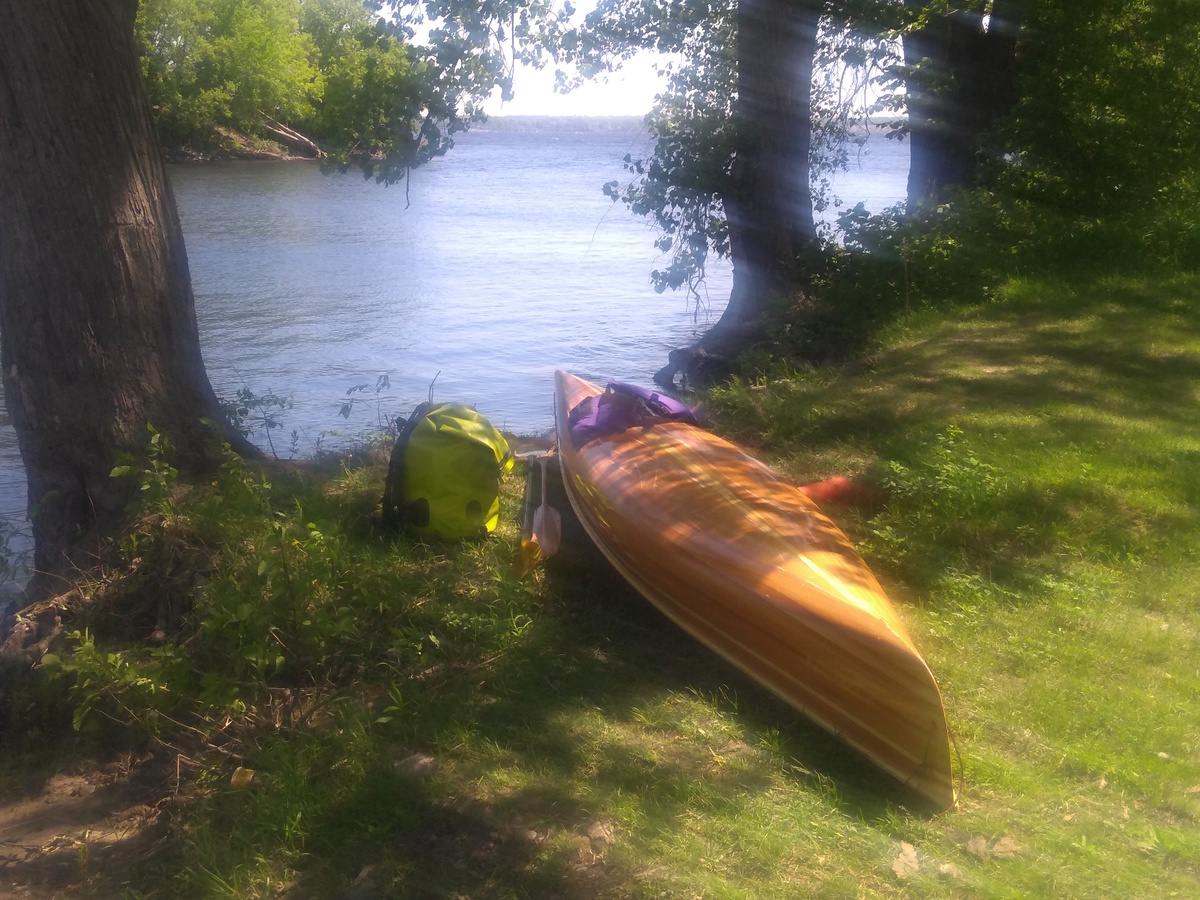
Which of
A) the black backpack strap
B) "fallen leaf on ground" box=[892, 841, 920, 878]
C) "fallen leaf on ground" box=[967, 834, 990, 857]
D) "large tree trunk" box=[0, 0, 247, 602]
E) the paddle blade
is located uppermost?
"large tree trunk" box=[0, 0, 247, 602]

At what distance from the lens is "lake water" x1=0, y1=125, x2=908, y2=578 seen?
34.1 ft

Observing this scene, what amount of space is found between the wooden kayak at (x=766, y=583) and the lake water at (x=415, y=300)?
229 cm

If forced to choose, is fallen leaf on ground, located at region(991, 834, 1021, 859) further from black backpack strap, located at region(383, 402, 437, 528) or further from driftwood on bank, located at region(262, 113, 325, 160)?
driftwood on bank, located at region(262, 113, 325, 160)

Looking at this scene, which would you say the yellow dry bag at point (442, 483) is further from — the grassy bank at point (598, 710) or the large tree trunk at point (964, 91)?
the large tree trunk at point (964, 91)

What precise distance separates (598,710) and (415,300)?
12229mm

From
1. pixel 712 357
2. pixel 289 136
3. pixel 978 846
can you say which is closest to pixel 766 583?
pixel 978 846

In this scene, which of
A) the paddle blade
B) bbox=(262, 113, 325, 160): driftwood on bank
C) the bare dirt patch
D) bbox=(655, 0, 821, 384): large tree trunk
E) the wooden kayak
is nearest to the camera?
the bare dirt patch

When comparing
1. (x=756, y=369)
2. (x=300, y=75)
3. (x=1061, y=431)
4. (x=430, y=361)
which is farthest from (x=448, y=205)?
(x=1061, y=431)

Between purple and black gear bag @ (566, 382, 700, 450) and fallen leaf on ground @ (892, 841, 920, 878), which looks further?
purple and black gear bag @ (566, 382, 700, 450)

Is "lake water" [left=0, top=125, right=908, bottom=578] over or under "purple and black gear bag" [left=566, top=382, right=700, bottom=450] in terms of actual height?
under

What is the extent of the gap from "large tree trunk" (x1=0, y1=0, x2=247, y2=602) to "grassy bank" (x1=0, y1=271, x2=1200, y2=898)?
16.5 inches

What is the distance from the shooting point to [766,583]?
3.79 meters

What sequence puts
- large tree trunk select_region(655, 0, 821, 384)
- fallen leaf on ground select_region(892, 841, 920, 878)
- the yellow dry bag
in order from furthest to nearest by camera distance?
large tree trunk select_region(655, 0, 821, 384) < the yellow dry bag < fallen leaf on ground select_region(892, 841, 920, 878)

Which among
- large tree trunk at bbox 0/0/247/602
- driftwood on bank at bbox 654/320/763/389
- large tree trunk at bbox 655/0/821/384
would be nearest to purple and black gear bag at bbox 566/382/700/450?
large tree trunk at bbox 0/0/247/602
